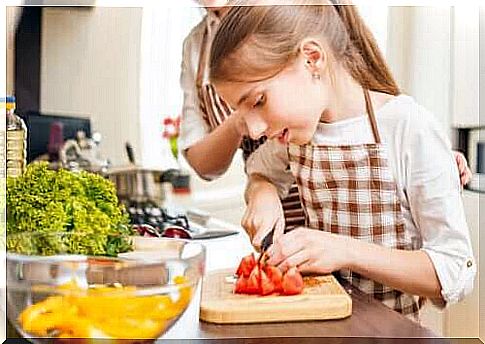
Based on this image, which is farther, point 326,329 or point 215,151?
point 215,151

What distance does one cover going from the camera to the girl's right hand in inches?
36.2

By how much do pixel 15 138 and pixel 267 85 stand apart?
285 mm

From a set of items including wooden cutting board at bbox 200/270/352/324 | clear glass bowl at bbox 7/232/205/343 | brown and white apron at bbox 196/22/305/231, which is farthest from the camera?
brown and white apron at bbox 196/22/305/231

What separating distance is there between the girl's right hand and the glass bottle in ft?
0.84

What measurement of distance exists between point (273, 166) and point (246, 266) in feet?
0.41

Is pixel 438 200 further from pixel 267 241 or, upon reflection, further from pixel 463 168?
pixel 267 241

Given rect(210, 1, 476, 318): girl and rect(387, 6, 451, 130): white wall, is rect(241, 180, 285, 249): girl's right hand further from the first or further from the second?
rect(387, 6, 451, 130): white wall

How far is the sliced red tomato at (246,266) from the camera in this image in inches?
33.7

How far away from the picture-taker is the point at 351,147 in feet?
2.94

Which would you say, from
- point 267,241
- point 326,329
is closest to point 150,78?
point 267,241

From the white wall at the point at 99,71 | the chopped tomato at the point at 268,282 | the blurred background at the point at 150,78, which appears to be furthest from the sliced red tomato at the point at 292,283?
the white wall at the point at 99,71

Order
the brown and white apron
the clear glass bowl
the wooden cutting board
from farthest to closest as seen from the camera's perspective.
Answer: the brown and white apron, the wooden cutting board, the clear glass bowl

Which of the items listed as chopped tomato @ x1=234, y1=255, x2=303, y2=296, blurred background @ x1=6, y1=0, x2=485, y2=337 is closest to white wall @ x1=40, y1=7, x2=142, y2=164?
blurred background @ x1=6, y1=0, x2=485, y2=337

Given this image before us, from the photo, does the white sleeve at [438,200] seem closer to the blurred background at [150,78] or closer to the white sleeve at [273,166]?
the blurred background at [150,78]
